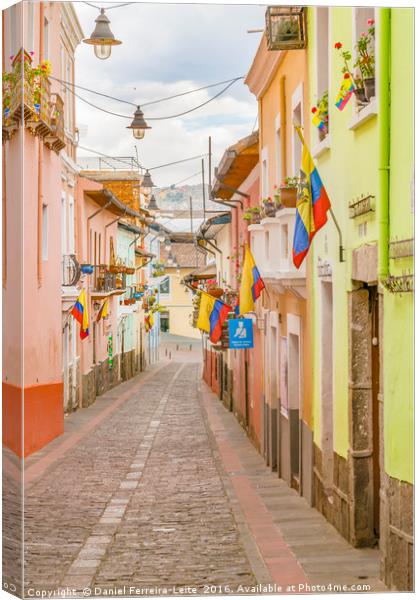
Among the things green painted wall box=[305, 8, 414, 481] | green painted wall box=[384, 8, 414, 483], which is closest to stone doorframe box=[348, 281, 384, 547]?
green painted wall box=[305, 8, 414, 481]

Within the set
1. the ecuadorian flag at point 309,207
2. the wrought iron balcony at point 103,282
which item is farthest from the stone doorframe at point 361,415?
the wrought iron balcony at point 103,282

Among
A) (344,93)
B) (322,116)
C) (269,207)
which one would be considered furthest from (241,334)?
(344,93)

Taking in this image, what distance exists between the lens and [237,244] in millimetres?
22031

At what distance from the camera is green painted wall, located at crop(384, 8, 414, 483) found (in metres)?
7.59

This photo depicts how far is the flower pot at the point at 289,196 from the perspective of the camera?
12.1 m

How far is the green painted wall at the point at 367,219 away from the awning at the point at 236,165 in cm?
143

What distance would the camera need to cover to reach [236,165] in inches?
632

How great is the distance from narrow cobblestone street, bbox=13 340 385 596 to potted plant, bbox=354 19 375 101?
3.82 metres

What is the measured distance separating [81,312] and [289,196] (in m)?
2.70

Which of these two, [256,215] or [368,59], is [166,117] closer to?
[368,59]

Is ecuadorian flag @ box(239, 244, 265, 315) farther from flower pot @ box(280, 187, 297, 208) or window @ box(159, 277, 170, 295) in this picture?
window @ box(159, 277, 170, 295)

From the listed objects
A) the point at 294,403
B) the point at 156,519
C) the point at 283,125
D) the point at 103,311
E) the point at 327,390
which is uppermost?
the point at 283,125

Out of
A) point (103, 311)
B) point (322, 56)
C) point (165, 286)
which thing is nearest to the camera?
point (322, 56)

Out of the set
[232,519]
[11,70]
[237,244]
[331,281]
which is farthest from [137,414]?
[237,244]
